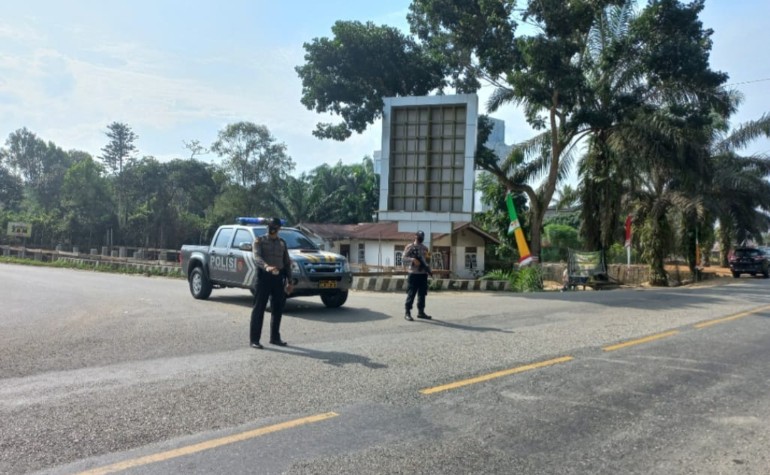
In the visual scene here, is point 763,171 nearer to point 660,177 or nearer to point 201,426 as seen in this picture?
Result: point 660,177

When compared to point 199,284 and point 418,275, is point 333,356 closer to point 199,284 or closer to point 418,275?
point 418,275

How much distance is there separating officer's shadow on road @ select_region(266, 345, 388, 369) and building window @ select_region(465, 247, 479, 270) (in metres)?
30.7

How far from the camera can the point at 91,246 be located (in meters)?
50.8

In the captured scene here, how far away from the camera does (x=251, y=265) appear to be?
12312mm

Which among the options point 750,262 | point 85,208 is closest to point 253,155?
point 85,208

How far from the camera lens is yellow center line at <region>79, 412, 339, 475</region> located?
3916mm

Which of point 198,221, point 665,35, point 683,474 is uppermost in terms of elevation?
point 665,35

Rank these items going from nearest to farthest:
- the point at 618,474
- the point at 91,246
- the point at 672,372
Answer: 1. the point at 618,474
2. the point at 672,372
3. the point at 91,246

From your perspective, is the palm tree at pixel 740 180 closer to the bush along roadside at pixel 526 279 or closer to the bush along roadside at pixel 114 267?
the bush along roadside at pixel 526 279

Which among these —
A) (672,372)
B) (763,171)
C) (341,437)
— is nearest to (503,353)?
(672,372)

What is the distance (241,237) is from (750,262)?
92.7ft

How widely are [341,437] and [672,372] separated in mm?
4260

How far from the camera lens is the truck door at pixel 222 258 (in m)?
13.0

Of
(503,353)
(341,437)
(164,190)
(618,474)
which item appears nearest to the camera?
(618,474)
